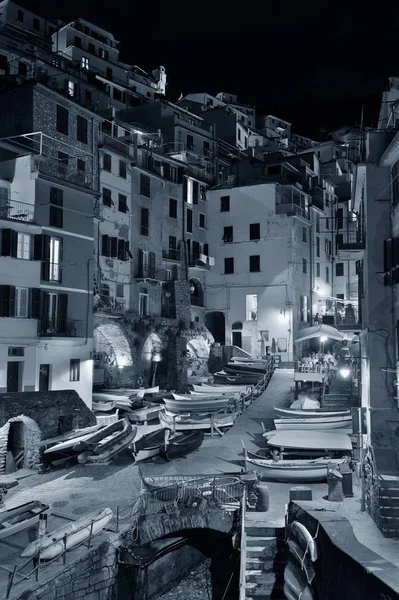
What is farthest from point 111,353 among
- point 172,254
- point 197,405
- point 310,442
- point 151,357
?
point 310,442

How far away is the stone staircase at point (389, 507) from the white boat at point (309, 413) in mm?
13864

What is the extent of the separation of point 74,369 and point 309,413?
538 inches

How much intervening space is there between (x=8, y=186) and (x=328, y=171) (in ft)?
170

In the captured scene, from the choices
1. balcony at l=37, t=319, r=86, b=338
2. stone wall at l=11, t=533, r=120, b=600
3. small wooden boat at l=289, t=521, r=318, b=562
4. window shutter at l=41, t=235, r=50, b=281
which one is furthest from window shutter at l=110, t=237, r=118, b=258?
small wooden boat at l=289, t=521, r=318, b=562

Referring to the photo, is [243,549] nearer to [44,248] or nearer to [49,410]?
[49,410]

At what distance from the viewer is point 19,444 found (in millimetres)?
29859

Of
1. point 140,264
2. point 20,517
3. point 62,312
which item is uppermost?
point 140,264

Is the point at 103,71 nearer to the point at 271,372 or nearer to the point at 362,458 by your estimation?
the point at 271,372

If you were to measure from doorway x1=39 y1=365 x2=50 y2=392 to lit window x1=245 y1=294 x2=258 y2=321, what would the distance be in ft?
91.0

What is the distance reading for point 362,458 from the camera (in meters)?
20.1

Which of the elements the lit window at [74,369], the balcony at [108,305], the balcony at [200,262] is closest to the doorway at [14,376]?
the lit window at [74,369]

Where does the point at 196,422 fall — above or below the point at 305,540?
above

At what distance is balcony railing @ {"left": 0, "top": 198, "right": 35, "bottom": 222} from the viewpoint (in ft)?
105

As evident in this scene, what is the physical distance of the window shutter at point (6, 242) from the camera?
30.2 meters
